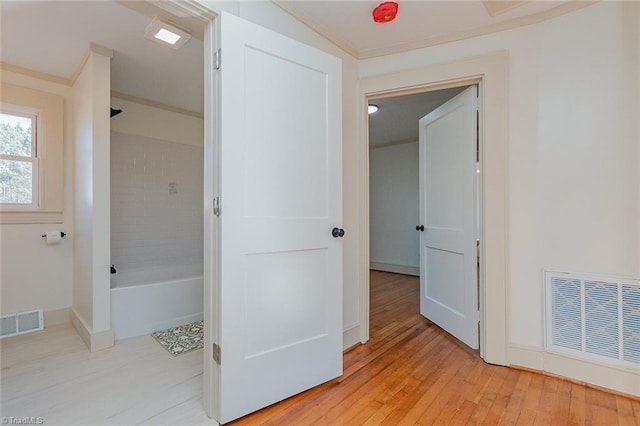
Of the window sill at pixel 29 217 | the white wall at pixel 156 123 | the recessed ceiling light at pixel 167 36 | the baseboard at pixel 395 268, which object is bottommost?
the baseboard at pixel 395 268

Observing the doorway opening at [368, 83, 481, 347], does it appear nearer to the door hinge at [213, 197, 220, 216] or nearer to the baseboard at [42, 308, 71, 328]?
the door hinge at [213, 197, 220, 216]

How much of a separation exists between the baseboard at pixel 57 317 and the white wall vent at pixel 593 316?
389 centimetres

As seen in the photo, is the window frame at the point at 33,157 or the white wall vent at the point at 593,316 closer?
the white wall vent at the point at 593,316

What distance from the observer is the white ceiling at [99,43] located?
1.84 meters

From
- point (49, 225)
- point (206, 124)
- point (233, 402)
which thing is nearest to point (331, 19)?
point (206, 124)

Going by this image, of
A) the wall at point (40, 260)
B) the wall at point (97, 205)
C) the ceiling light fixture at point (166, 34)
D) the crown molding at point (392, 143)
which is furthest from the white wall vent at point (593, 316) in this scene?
the wall at point (40, 260)

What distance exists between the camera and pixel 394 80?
2.27m

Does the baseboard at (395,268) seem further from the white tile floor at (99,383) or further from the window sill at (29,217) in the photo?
the window sill at (29,217)

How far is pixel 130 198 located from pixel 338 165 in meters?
2.65

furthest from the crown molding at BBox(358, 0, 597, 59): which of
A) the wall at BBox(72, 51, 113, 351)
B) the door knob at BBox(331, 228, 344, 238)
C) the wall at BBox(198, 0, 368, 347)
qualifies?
the wall at BBox(72, 51, 113, 351)

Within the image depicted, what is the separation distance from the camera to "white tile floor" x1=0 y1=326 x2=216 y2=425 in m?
1.48

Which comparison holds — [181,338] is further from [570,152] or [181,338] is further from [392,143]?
[392,143]

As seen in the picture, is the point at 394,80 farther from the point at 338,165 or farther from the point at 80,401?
the point at 80,401

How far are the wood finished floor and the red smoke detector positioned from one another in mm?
2206
